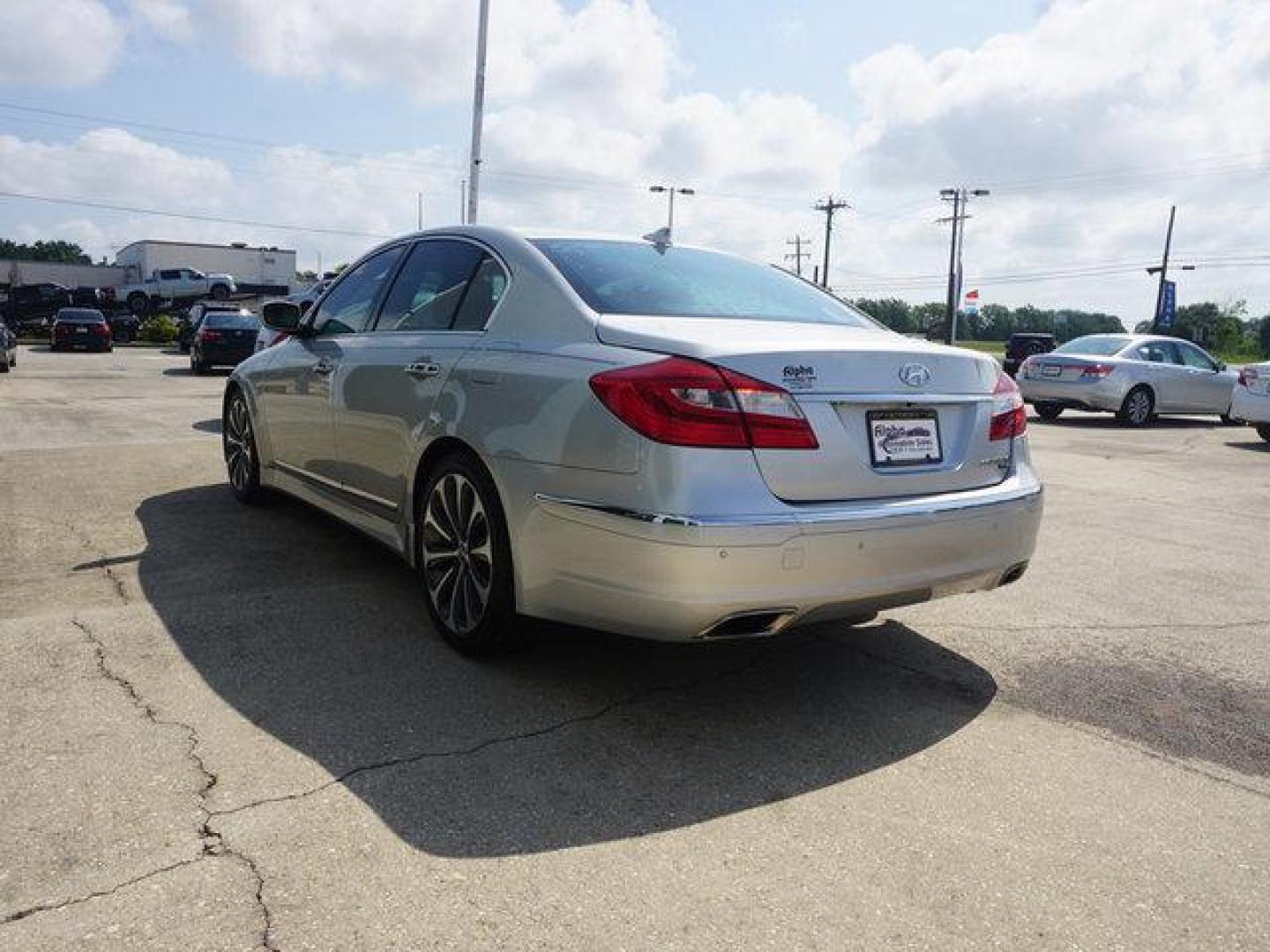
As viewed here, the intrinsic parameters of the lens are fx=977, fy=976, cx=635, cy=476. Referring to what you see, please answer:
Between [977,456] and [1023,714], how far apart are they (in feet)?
2.97

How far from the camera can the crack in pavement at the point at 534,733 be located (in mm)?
2625

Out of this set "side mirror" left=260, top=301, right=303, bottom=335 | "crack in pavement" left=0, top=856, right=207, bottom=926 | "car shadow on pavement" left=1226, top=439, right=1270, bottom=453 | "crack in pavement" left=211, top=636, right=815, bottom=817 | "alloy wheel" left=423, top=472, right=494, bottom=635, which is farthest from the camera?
"car shadow on pavement" left=1226, top=439, right=1270, bottom=453

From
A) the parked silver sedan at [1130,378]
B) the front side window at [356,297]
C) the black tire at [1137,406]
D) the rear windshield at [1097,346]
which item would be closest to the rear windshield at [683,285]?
the front side window at [356,297]

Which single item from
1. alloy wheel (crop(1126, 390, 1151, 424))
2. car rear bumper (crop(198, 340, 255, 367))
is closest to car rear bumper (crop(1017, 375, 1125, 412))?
alloy wheel (crop(1126, 390, 1151, 424))

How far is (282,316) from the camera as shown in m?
5.39

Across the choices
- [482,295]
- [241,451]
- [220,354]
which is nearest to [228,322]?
[220,354]

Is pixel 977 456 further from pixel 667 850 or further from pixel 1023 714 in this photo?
pixel 667 850

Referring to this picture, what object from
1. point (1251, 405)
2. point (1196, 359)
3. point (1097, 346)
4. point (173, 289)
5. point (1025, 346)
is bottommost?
point (1251, 405)

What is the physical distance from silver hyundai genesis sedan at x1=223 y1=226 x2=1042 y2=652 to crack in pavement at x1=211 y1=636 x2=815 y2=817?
1.16 feet

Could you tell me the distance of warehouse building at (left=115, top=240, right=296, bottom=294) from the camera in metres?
54.4

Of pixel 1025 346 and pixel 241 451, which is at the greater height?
pixel 1025 346

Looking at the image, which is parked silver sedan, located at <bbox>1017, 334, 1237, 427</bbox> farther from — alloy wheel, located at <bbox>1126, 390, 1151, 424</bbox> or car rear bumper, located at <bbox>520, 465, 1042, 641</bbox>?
car rear bumper, located at <bbox>520, 465, 1042, 641</bbox>

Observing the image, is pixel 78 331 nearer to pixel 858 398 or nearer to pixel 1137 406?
pixel 1137 406

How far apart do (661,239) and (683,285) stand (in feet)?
2.21
